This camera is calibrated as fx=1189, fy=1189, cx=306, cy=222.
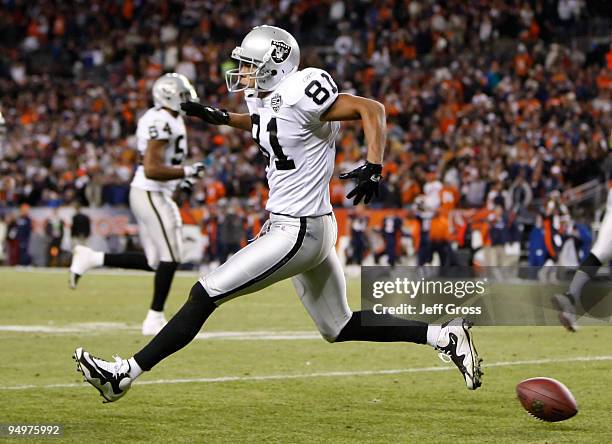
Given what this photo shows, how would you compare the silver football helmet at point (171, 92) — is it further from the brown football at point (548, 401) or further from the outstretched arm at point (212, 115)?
the brown football at point (548, 401)

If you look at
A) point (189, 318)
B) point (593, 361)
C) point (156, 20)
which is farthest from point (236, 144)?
point (189, 318)

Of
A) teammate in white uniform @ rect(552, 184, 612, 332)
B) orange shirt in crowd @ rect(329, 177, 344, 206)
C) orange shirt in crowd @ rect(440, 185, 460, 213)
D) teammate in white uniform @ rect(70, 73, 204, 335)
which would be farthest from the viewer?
orange shirt in crowd @ rect(329, 177, 344, 206)

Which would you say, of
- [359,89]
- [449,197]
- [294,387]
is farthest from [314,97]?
[359,89]

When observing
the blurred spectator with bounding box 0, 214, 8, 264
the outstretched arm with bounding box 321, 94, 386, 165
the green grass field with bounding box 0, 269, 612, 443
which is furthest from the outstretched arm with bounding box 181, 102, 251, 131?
the blurred spectator with bounding box 0, 214, 8, 264

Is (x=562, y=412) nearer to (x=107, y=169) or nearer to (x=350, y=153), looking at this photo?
(x=350, y=153)

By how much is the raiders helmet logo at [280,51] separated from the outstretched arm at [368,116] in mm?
385

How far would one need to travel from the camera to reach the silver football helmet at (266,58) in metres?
5.38

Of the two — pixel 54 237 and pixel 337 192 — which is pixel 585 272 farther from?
pixel 54 237

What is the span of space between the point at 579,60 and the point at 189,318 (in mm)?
17079

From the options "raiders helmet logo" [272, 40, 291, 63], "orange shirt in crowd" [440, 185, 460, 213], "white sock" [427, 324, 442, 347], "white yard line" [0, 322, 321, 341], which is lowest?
"white yard line" [0, 322, 321, 341]

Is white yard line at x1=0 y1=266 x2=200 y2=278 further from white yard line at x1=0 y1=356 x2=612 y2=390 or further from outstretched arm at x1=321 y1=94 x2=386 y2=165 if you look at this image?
outstretched arm at x1=321 y1=94 x2=386 y2=165

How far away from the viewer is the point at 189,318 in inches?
205

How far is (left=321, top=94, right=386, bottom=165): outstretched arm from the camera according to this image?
16.6ft

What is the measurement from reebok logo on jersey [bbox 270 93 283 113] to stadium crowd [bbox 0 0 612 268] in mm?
11397
